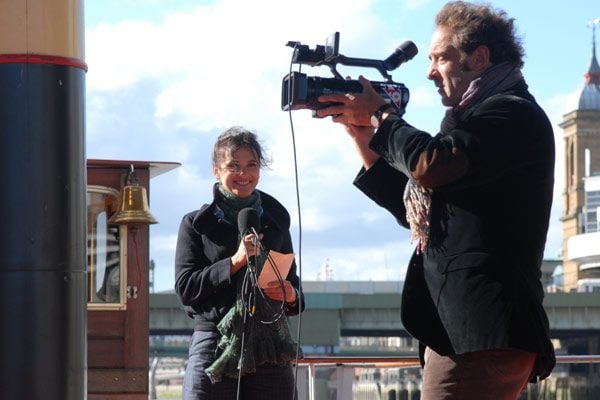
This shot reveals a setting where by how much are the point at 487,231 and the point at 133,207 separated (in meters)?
5.96

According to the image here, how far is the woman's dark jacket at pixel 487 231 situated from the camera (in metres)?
3.82

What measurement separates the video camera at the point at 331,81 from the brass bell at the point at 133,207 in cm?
546

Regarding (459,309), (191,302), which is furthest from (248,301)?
(459,309)

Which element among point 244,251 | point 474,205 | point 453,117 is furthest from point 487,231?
point 244,251

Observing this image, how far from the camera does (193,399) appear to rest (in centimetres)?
516

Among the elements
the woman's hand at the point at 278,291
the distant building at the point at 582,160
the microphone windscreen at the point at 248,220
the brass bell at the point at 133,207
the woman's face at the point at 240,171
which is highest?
the distant building at the point at 582,160

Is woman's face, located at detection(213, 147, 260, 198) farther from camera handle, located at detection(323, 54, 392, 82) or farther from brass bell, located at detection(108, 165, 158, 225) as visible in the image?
brass bell, located at detection(108, 165, 158, 225)

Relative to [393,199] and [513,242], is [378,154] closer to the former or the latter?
[393,199]

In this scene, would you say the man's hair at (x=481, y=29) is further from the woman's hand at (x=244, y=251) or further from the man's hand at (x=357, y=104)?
the woman's hand at (x=244, y=251)

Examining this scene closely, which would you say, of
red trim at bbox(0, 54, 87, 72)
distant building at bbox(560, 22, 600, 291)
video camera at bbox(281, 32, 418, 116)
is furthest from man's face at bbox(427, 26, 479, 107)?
distant building at bbox(560, 22, 600, 291)

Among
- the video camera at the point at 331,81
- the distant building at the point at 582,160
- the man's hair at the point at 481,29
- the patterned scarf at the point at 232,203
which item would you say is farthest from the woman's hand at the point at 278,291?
the distant building at the point at 582,160

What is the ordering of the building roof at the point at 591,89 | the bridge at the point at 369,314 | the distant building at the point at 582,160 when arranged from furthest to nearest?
the building roof at the point at 591,89 → the distant building at the point at 582,160 → the bridge at the point at 369,314

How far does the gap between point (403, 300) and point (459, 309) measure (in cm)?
21

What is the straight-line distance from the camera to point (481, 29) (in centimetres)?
404
